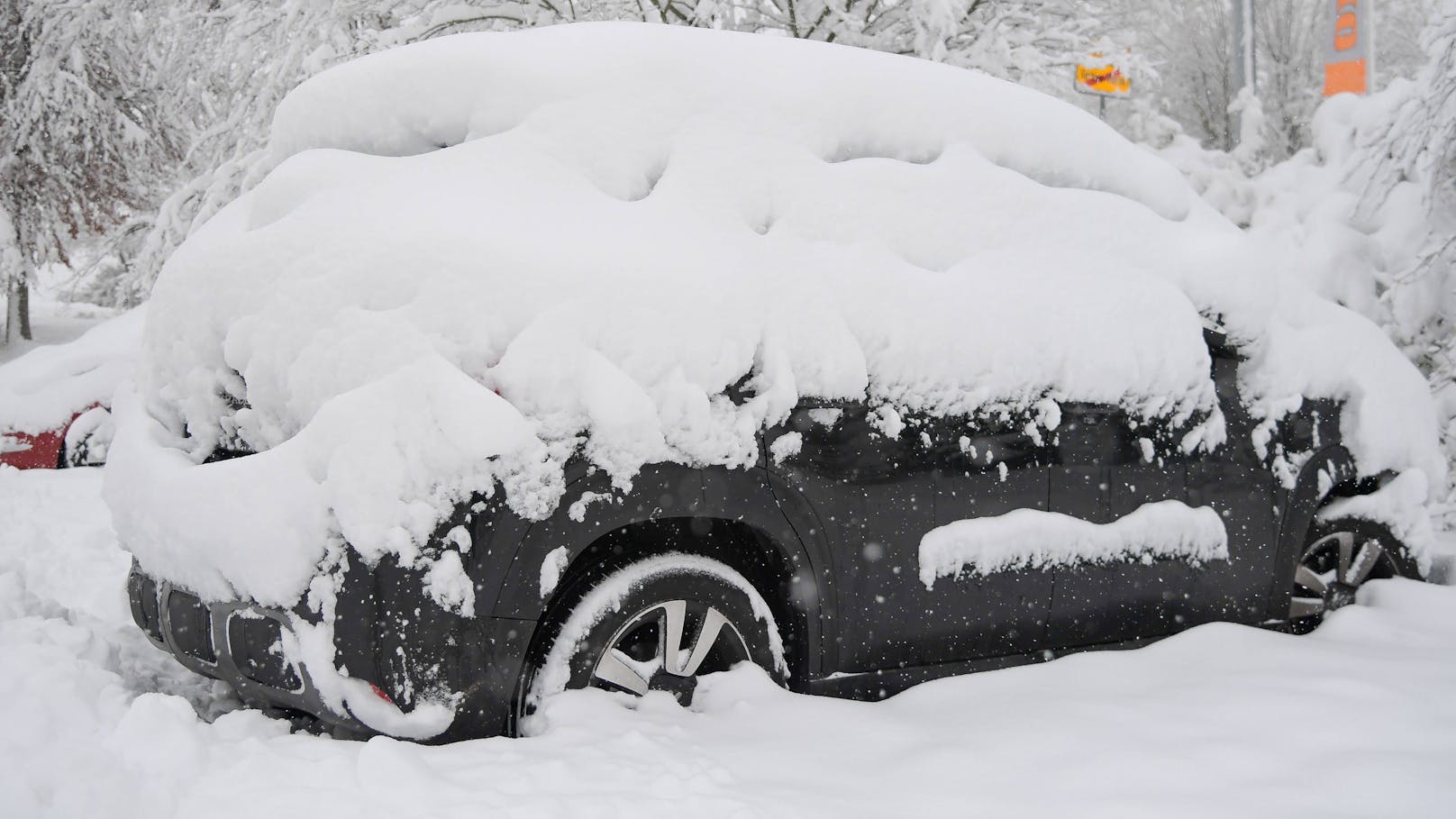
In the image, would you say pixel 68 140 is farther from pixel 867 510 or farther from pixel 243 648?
pixel 867 510

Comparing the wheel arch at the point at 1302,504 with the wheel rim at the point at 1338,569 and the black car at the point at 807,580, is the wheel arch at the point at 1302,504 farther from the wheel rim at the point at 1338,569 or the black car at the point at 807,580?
the wheel rim at the point at 1338,569

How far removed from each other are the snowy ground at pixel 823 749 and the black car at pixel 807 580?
9 cm

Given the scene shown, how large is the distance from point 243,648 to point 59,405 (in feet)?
24.6

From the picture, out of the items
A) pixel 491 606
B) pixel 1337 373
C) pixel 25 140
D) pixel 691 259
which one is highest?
pixel 691 259

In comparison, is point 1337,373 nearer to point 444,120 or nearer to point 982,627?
point 982,627

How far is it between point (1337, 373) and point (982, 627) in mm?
1641

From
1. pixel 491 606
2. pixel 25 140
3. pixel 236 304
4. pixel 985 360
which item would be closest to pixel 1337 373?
pixel 985 360

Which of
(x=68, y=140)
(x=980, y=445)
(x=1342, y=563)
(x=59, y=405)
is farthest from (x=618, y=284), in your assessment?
(x=68, y=140)

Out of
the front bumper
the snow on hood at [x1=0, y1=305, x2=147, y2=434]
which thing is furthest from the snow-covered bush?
the snow on hood at [x1=0, y1=305, x2=147, y2=434]

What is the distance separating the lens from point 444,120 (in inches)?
111

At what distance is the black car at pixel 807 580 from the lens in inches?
93.7

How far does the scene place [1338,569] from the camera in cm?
381

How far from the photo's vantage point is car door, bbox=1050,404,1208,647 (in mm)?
3088

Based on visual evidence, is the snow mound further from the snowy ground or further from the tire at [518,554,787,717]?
the tire at [518,554,787,717]
